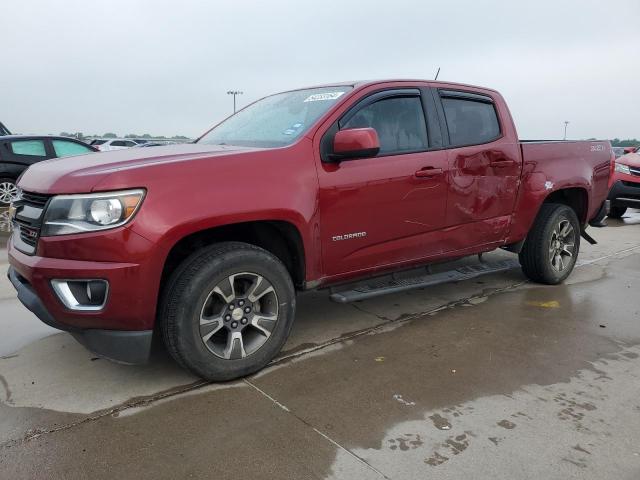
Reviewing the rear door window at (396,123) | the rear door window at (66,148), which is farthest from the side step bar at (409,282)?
the rear door window at (66,148)

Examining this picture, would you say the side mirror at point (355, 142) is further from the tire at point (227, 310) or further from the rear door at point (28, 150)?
the rear door at point (28, 150)

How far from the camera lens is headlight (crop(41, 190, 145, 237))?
2.59 meters

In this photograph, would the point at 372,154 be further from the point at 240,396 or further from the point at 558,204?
the point at 558,204

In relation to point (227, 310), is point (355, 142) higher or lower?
higher

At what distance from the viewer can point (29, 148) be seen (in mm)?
9938

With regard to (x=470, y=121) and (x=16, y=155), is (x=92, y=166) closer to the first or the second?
(x=470, y=121)

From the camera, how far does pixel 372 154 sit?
10.8ft

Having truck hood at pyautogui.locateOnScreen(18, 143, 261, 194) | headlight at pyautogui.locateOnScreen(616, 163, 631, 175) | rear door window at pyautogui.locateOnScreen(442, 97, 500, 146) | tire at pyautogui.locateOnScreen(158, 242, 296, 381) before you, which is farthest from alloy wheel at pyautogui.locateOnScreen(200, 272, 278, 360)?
headlight at pyautogui.locateOnScreen(616, 163, 631, 175)

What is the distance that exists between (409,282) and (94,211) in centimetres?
236

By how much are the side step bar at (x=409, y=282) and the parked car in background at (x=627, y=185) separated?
6374 millimetres

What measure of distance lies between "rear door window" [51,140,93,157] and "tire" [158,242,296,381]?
8.52m

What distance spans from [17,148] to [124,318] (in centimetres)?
877

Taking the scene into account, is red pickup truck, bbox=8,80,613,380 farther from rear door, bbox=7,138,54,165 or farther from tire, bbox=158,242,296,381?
rear door, bbox=7,138,54,165

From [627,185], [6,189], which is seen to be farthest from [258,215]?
[627,185]
